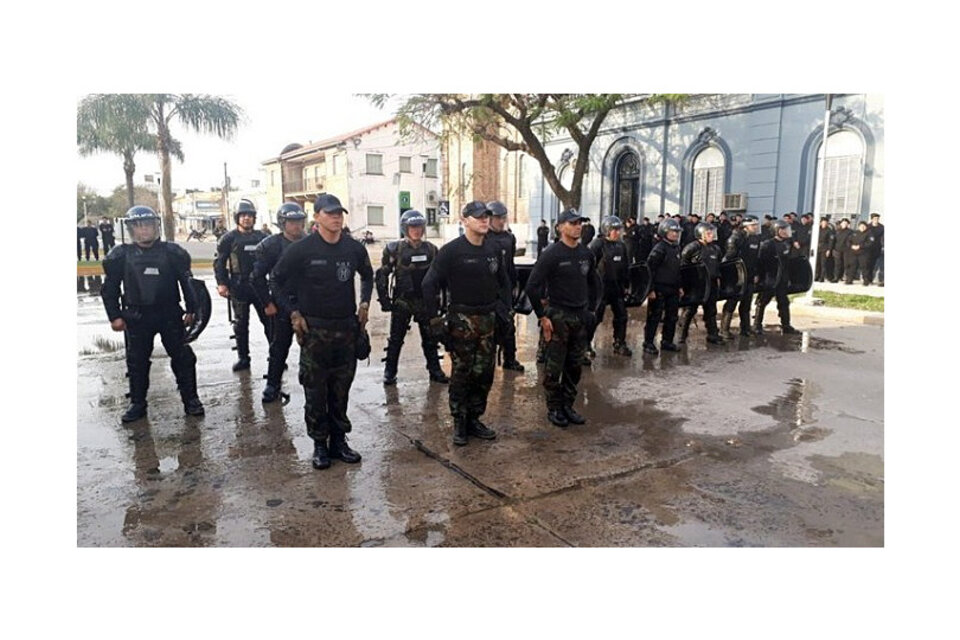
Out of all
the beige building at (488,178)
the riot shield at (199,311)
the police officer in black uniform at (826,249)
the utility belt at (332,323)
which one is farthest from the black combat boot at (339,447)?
the beige building at (488,178)

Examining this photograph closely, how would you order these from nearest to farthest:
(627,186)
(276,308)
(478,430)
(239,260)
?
1. (478,430)
2. (276,308)
3. (239,260)
4. (627,186)

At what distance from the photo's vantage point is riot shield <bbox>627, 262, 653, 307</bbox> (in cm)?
803

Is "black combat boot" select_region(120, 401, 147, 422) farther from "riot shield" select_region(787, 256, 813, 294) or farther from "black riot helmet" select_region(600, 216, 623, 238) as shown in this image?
"riot shield" select_region(787, 256, 813, 294)

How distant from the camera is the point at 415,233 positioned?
20.7ft

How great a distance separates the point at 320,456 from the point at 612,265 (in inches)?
179

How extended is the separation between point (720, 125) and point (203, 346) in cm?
1428

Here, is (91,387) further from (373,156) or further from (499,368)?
(373,156)

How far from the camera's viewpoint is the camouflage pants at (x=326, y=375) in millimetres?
4301

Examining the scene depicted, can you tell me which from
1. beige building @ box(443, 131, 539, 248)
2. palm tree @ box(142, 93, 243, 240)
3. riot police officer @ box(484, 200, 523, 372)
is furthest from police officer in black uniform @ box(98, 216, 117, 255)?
riot police officer @ box(484, 200, 523, 372)

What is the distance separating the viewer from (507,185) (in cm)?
2764

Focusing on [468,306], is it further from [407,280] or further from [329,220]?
[407,280]

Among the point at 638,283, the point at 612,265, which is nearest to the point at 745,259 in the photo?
the point at 638,283

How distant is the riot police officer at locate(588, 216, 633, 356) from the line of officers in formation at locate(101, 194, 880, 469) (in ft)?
3.67

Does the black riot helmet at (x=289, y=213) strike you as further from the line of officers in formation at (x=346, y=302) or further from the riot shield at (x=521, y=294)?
the riot shield at (x=521, y=294)
